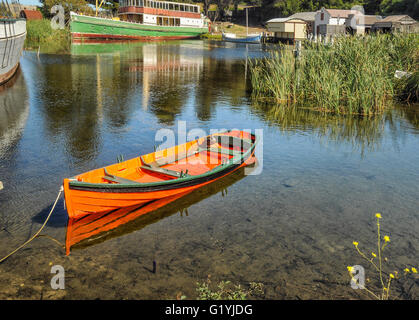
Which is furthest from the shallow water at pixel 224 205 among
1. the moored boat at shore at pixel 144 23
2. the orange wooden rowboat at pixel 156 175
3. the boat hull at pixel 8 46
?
the moored boat at shore at pixel 144 23

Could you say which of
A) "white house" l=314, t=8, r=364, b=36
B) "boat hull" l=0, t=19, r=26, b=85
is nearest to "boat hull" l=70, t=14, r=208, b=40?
"white house" l=314, t=8, r=364, b=36

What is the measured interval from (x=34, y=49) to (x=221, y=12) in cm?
6560

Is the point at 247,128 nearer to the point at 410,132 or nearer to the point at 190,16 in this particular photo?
the point at 410,132

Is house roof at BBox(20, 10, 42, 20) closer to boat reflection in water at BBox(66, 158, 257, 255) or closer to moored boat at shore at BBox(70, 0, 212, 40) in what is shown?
moored boat at shore at BBox(70, 0, 212, 40)

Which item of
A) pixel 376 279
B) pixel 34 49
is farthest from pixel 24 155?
pixel 34 49

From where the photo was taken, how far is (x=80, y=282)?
6.51 m

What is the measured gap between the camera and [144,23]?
6469 cm

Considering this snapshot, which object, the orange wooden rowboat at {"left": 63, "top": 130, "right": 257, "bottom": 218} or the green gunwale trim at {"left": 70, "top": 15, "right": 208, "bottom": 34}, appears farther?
the green gunwale trim at {"left": 70, "top": 15, "right": 208, "bottom": 34}

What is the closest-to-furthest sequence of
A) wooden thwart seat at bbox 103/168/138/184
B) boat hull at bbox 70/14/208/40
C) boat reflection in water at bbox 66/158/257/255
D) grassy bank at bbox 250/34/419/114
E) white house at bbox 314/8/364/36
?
boat reflection in water at bbox 66/158/257/255, wooden thwart seat at bbox 103/168/138/184, grassy bank at bbox 250/34/419/114, boat hull at bbox 70/14/208/40, white house at bbox 314/8/364/36

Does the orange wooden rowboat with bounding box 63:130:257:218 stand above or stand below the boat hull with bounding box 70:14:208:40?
below

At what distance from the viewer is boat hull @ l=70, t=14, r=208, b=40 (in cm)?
5584

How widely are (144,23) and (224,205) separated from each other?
61.1 meters

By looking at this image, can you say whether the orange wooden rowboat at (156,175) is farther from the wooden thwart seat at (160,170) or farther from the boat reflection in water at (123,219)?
the boat reflection in water at (123,219)

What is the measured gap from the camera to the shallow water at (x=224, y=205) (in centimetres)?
679
